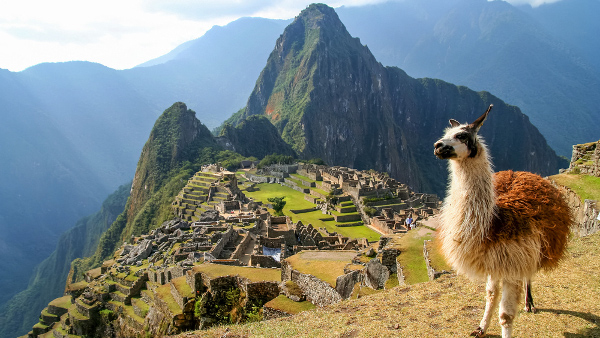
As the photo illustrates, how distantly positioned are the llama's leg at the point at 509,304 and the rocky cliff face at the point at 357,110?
119 meters

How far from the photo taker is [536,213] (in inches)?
163

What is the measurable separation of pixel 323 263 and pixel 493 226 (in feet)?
21.6

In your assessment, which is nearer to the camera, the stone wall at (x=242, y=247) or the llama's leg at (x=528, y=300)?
the llama's leg at (x=528, y=300)

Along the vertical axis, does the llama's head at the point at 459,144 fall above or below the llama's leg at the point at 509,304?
above

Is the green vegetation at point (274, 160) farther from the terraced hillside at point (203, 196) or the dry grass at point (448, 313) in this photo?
the dry grass at point (448, 313)

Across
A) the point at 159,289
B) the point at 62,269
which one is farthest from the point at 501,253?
the point at 62,269

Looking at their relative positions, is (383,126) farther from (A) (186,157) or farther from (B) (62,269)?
(B) (62,269)

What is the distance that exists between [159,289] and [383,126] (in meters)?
148

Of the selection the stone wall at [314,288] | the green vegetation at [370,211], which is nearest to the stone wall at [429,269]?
the stone wall at [314,288]

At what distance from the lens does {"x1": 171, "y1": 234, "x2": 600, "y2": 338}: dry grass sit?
4400 millimetres

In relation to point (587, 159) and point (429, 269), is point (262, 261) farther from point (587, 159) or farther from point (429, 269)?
point (587, 159)

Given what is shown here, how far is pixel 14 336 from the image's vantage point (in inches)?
1481

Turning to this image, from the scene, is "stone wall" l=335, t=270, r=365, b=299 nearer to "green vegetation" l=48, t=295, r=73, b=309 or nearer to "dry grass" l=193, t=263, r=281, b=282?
"dry grass" l=193, t=263, r=281, b=282

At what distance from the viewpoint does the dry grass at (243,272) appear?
10.4 m
